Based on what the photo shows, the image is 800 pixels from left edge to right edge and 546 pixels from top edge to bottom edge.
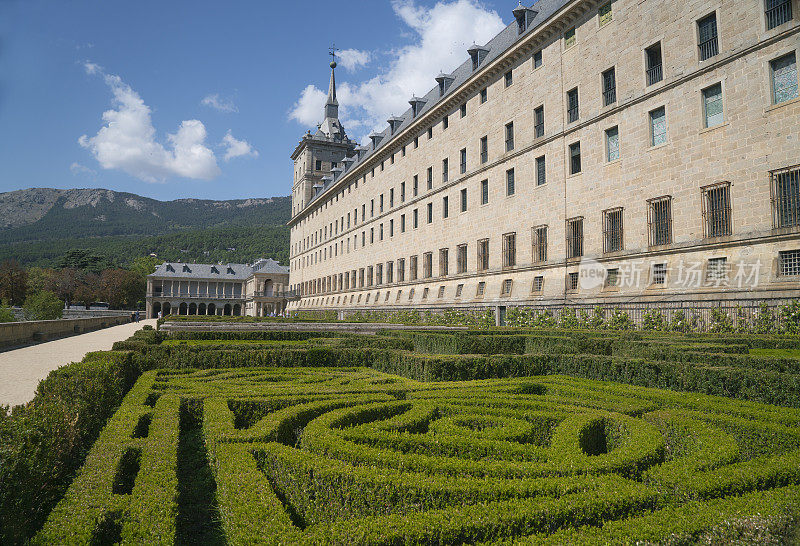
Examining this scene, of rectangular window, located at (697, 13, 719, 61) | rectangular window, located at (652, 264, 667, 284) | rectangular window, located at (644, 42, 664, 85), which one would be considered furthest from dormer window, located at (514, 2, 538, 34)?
rectangular window, located at (652, 264, 667, 284)

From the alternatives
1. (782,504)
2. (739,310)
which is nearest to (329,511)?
(782,504)

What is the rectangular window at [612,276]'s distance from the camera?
23.2 m

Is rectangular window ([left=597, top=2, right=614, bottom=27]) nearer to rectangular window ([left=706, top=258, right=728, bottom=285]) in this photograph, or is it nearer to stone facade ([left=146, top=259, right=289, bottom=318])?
rectangular window ([left=706, top=258, right=728, bottom=285])

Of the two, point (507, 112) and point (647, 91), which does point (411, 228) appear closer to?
point (507, 112)

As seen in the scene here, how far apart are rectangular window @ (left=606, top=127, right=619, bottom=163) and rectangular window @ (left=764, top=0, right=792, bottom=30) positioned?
7186 mm

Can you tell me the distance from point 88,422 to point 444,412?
178 inches

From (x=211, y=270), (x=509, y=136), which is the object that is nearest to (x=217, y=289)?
(x=211, y=270)

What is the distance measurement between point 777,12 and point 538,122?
507 inches

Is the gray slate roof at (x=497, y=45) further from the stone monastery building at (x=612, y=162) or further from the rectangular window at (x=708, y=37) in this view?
the rectangular window at (x=708, y=37)

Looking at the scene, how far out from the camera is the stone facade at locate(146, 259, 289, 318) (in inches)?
3652

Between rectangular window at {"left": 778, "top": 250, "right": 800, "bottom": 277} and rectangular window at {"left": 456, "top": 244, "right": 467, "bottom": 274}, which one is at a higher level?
rectangular window at {"left": 456, "top": 244, "right": 467, "bottom": 274}

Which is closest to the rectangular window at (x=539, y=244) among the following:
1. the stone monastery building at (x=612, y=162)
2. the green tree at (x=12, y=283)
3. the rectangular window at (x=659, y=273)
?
the stone monastery building at (x=612, y=162)

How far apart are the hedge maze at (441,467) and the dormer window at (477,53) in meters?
32.9

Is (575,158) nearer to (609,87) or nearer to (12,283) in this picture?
(609,87)
